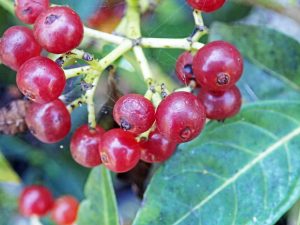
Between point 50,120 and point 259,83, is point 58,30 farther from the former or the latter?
point 259,83

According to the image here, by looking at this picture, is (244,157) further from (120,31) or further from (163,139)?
(120,31)

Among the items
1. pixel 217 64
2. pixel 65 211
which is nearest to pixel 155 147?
pixel 217 64

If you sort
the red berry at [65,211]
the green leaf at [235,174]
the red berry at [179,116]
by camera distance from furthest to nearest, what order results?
the red berry at [65,211] < the green leaf at [235,174] < the red berry at [179,116]

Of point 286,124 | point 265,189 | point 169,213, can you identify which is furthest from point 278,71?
point 169,213

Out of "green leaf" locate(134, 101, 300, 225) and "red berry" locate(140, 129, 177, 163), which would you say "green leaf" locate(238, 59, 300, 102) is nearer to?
"green leaf" locate(134, 101, 300, 225)

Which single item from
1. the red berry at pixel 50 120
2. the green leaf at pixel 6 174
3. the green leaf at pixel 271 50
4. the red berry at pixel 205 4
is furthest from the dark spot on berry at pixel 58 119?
the green leaf at pixel 6 174

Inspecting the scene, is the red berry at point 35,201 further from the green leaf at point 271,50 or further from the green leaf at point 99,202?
the green leaf at point 271,50
